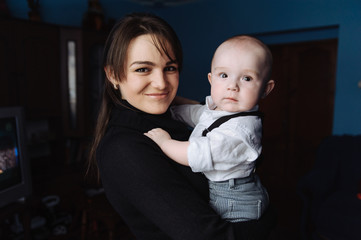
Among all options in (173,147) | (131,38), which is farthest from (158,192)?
(131,38)

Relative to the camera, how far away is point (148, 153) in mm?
768

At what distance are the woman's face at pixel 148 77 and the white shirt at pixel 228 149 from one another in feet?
0.61

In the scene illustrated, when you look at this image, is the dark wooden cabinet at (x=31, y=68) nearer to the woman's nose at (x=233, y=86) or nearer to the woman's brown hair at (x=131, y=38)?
the woman's brown hair at (x=131, y=38)

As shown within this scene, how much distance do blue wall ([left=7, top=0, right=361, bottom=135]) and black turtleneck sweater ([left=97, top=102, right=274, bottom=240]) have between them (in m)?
3.15

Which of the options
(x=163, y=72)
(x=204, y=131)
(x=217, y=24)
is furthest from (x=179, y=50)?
(x=217, y=24)

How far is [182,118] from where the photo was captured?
3.88 feet

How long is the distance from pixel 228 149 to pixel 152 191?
27 cm

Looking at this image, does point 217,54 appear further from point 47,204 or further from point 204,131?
point 47,204

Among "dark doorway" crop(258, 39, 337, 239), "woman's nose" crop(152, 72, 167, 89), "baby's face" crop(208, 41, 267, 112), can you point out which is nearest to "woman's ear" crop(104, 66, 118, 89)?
"woman's nose" crop(152, 72, 167, 89)

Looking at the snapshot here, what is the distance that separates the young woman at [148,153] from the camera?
28.4 inches

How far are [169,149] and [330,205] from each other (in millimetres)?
2585

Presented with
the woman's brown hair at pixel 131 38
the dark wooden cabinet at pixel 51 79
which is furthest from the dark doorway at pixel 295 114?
the woman's brown hair at pixel 131 38

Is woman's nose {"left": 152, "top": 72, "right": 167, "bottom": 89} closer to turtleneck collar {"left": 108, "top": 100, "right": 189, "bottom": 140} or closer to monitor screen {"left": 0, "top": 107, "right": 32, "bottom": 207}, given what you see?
turtleneck collar {"left": 108, "top": 100, "right": 189, "bottom": 140}

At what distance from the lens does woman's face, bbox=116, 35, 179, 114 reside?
2.79 ft
